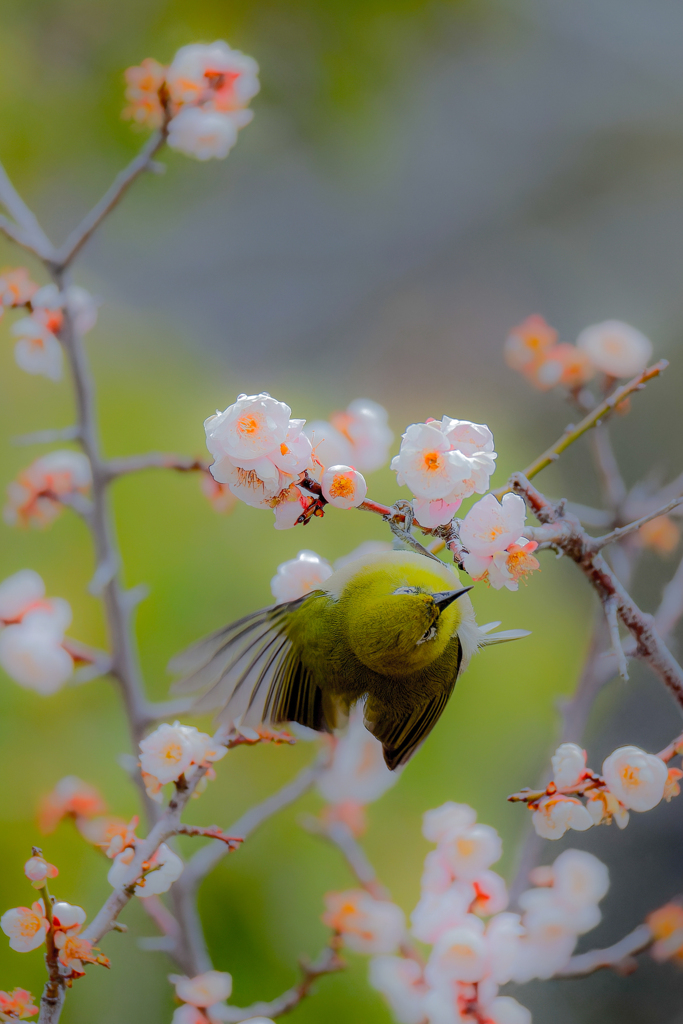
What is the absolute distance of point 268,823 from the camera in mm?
584

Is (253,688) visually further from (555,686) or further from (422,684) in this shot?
(555,686)

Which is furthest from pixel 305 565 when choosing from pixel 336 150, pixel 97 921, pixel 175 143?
pixel 336 150

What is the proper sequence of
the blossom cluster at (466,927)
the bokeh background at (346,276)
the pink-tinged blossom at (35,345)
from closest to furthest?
the blossom cluster at (466,927)
the pink-tinged blossom at (35,345)
the bokeh background at (346,276)

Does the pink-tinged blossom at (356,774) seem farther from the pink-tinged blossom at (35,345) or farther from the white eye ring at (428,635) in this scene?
the pink-tinged blossom at (35,345)

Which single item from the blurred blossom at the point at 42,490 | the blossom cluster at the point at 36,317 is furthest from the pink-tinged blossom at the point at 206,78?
the blurred blossom at the point at 42,490

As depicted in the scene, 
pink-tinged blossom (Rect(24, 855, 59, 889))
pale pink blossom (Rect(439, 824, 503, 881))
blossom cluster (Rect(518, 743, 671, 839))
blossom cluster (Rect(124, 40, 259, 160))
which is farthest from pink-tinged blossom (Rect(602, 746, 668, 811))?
blossom cluster (Rect(124, 40, 259, 160))

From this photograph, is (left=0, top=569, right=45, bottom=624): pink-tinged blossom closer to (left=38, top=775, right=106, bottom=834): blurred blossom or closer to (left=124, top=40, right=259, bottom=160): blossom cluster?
(left=38, top=775, right=106, bottom=834): blurred blossom

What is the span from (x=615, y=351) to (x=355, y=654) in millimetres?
331

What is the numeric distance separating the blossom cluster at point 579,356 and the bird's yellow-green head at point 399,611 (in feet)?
0.80

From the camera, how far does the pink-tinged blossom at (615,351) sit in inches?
20.9

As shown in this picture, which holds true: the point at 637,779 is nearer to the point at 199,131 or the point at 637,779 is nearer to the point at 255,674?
the point at 255,674

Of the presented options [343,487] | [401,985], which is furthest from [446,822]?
A: [343,487]

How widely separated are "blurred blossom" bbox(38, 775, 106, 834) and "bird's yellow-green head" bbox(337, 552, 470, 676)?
0.93ft

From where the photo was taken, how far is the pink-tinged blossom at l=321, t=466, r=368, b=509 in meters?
0.27
